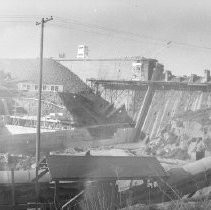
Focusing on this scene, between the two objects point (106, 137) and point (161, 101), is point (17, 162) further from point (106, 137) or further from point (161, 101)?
point (161, 101)

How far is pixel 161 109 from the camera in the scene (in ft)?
128

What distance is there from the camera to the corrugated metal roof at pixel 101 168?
45.1 ft

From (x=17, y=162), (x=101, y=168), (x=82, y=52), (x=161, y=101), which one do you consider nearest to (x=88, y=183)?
(x=101, y=168)

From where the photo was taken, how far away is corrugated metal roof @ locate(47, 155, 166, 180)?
13742 millimetres

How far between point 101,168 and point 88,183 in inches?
28.4

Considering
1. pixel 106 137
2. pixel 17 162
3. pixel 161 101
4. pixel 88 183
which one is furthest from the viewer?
pixel 161 101

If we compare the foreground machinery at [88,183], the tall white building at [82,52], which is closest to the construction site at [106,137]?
the foreground machinery at [88,183]

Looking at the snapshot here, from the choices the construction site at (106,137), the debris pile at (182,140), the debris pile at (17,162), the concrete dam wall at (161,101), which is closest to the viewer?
the construction site at (106,137)

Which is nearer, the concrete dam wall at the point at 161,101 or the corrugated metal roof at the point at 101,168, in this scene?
the corrugated metal roof at the point at 101,168

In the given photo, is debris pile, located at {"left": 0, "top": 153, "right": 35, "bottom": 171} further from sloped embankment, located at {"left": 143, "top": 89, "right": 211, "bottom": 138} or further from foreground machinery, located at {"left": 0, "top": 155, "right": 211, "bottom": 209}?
sloped embankment, located at {"left": 143, "top": 89, "right": 211, "bottom": 138}

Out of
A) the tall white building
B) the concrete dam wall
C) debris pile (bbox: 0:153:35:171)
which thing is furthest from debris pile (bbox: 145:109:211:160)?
the tall white building

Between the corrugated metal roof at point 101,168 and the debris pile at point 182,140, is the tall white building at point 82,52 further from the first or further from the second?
the corrugated metal roof at point 101,168

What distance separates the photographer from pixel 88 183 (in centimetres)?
1393

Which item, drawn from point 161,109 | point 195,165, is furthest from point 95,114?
point 195,165
